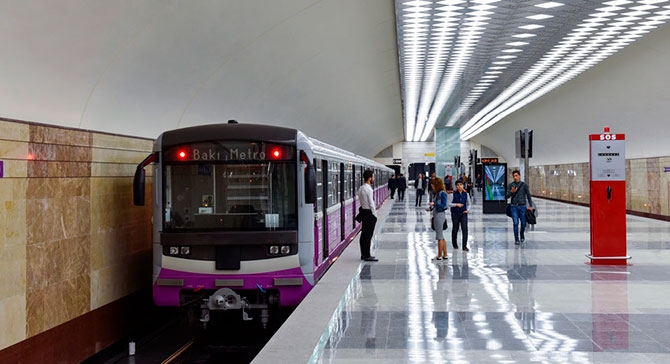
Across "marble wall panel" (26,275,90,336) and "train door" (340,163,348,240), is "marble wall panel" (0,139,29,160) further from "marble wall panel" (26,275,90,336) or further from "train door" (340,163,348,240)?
"train door" (340,163,348,240)

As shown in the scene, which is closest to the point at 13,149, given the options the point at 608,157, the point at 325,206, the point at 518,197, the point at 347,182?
the point at 325,206

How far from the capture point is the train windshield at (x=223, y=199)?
970cm

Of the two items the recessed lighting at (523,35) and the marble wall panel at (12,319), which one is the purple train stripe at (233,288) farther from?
the recessed lighting at (523,35)

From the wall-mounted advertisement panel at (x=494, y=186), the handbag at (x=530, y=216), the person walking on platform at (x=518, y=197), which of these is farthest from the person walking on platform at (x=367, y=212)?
the wall-mounted advertisement panel at (x=494, y=186)

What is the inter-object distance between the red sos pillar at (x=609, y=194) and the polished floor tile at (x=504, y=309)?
40cm

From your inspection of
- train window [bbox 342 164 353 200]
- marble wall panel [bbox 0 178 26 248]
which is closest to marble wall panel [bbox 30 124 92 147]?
marble wall panel [bbox 0 178 26 248]

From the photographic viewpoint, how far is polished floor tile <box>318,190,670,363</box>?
6.82 m

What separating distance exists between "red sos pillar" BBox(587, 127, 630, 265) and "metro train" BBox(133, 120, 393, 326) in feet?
20.2

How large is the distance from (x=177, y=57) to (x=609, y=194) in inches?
329

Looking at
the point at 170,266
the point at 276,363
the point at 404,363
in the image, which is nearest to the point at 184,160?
the point at 170,266

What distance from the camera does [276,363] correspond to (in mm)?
6492

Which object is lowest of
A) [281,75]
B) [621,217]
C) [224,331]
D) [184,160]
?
[224,331]

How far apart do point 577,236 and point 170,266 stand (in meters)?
13.0

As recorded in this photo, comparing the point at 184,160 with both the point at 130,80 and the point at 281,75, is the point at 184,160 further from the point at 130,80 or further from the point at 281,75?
the point at 281,75
